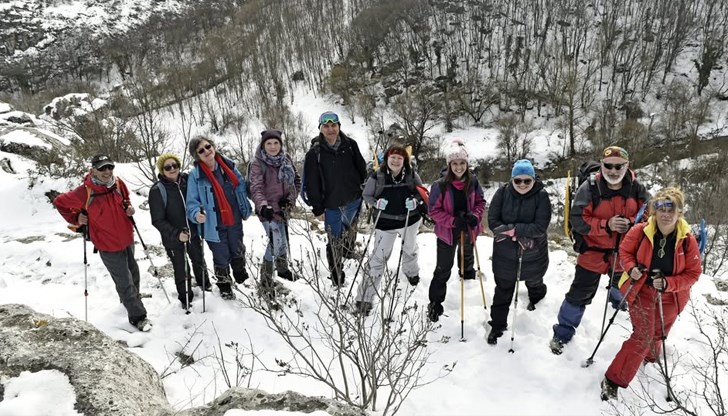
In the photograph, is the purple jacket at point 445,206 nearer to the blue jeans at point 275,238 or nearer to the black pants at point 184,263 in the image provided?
the blue jeans at point 275,238

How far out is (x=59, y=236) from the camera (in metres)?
7.34

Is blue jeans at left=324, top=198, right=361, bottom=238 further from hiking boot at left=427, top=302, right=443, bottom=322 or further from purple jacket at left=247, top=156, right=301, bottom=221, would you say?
hiking boot at left=427, top=302, right=443, bottom=322

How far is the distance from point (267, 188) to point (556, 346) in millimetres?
3779

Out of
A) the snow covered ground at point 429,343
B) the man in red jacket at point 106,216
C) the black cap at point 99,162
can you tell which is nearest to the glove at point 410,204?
the snow covered ground at point 429,343

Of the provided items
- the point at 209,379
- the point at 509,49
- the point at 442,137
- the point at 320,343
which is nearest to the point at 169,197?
the point at 209,379

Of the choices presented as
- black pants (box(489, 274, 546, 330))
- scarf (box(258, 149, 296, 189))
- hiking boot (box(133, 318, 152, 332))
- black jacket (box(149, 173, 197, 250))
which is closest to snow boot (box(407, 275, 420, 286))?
black pants (box(489, 274, 546, 330))

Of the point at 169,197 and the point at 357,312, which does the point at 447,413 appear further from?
the point at 169,197

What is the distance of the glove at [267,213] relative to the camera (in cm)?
482

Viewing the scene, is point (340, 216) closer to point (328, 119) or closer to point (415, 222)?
point (415, 222)

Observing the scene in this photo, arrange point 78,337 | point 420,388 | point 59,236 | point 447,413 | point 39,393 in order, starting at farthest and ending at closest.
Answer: point 59,236 → point 420,388 → point 447,413 → point 78,337 → point 39,393

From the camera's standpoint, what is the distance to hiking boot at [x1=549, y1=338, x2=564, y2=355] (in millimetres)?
4332

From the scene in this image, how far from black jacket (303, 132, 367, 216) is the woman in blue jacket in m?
0.84

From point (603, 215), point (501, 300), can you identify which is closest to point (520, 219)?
point (603, 215)

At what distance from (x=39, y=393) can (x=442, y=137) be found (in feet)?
115
